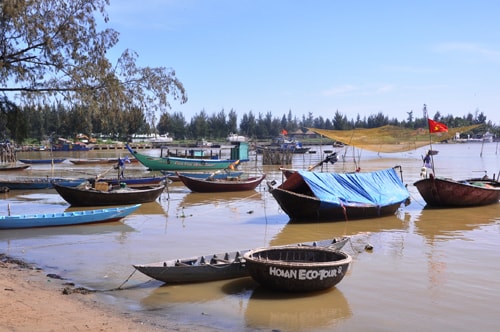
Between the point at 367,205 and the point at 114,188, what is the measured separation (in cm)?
996

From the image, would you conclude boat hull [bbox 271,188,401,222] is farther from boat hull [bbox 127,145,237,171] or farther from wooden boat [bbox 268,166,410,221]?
boat hull [bbox 127,145,237,171]

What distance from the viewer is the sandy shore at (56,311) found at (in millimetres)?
6348

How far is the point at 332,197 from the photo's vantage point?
15.4 metres

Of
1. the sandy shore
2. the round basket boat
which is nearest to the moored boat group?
the round basket boat

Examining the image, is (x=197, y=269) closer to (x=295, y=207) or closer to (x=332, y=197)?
(x=295, y=207)

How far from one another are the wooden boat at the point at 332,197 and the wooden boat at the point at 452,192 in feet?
7.99

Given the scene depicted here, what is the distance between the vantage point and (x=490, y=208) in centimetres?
1934

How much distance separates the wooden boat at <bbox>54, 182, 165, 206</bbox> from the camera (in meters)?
18.8

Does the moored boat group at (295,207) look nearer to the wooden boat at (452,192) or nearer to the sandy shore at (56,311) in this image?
the wooden boat at (452,192)

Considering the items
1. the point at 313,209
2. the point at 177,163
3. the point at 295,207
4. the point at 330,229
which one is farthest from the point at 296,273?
the point at 177,163

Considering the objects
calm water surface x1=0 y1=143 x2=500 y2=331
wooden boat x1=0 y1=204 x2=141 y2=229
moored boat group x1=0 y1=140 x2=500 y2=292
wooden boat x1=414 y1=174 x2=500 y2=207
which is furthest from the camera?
wooden boat x1=414 y1=174 x2=500 y2=207

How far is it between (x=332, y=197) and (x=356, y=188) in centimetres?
127

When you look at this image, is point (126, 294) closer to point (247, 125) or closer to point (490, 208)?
point (490, 208)

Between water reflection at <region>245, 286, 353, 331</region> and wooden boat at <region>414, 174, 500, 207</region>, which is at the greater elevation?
wooden boat at <region>414, 174, 500, 207</region>
